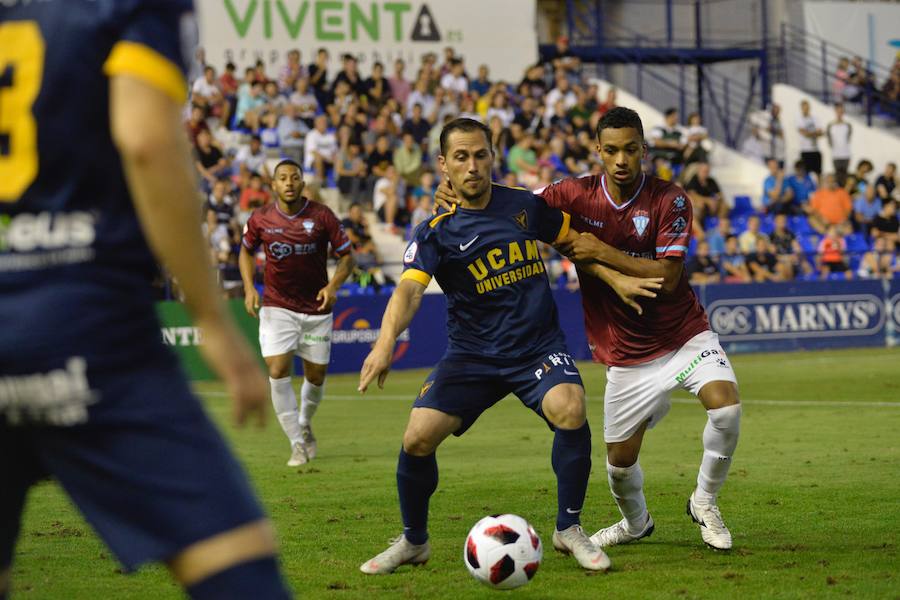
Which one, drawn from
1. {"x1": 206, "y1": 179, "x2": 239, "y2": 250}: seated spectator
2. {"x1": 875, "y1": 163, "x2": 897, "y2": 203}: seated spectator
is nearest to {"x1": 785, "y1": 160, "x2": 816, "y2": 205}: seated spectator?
{"x1": 875, "y1": 163, "x2": 897, "y2": 203}: seated spectator

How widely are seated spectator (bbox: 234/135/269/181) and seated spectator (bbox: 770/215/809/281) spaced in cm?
977

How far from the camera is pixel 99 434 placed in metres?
2.92

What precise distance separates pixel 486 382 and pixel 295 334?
5.58 meters

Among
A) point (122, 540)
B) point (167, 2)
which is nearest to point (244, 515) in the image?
point (122, 540)

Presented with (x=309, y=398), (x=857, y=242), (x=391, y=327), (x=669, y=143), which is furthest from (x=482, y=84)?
(x=391, y=327)

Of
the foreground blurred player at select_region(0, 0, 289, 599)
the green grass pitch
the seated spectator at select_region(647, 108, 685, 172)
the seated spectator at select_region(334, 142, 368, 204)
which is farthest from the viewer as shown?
the seated spectator at select_region(647, 108, 685, 172)

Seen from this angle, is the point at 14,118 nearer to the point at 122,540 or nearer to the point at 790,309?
the point at 122,540

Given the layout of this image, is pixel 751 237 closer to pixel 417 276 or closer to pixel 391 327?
pixel 417 276

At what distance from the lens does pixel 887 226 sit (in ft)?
87.9

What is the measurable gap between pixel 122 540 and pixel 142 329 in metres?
0.48

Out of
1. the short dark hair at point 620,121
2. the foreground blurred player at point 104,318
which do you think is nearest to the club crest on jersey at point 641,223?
the short dark hair at point 620,121

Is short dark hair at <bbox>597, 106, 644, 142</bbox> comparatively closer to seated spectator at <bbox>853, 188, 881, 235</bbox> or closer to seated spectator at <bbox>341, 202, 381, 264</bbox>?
seated spectator at <bbox>341, 202, 381, 264</bbox>

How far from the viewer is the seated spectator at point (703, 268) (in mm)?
23828

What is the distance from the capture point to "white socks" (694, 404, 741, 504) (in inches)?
280
